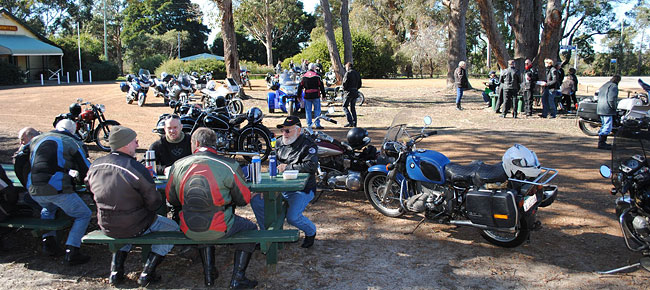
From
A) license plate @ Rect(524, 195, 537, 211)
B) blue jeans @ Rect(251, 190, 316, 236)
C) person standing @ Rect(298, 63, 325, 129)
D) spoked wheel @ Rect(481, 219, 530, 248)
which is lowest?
spoked wheel @ Rect(481, 219, 530, 248)

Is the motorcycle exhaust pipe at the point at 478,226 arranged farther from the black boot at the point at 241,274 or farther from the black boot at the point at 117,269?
the black boot at the point at 117,269

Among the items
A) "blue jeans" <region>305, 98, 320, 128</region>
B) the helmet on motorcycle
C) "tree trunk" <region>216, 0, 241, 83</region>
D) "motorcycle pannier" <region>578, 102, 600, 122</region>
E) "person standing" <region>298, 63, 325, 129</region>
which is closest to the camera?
the helmet on motorcycle

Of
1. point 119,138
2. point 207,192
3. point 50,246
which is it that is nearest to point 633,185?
point 207,192

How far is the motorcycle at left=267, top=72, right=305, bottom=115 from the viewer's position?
15.1 meters

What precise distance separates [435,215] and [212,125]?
502 centimetres

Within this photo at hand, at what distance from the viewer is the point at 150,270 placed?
4.34 m

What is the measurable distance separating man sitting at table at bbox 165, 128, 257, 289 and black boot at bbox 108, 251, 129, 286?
73 centimetres

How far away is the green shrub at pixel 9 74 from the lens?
30031 mm

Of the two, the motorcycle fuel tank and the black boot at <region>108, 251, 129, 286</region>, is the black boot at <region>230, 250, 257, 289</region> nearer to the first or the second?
the black boot at <region>108, 251, 129, 286</region>

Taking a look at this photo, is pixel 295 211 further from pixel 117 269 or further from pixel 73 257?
pixel 73 257

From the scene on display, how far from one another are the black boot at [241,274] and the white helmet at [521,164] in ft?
8.33

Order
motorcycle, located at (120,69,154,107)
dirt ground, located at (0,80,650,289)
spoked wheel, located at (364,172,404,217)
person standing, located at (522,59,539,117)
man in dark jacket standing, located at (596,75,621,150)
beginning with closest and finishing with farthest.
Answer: dirt ground, located at (0,80,650,289)
spoked wheel, located at (364,172,404,217)
man in dark jacket standing, located at (596,75,621,150)
person standing, located at (522,59,539,117)
motorcycle, located at (120,69,154,107)

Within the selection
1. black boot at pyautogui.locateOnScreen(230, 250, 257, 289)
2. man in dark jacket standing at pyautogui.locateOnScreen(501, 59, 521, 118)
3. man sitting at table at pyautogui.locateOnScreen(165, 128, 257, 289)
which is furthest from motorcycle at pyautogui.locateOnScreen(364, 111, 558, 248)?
man in dark jacket standing at pyautogui.locateOnScreen(501, 59, 521, 118)

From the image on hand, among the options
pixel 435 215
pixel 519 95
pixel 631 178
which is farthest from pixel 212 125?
pixel 519 95
